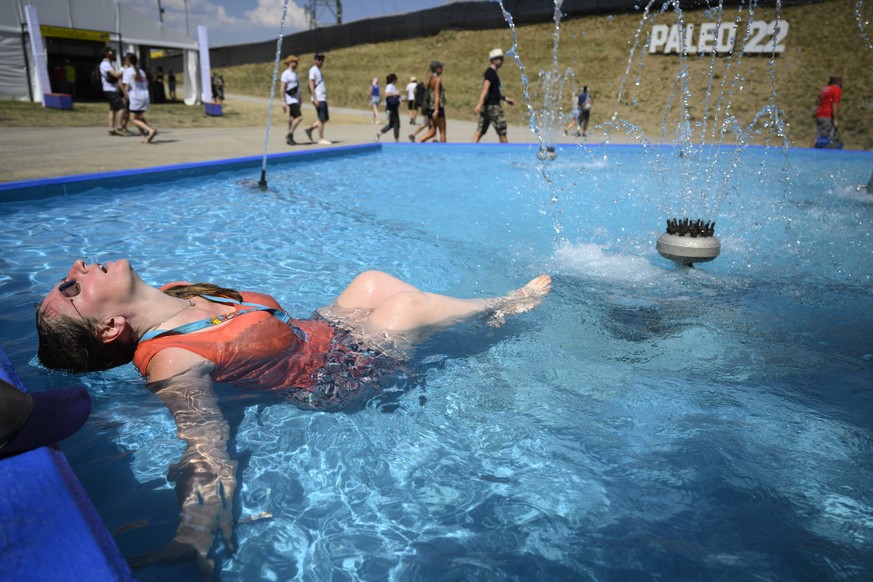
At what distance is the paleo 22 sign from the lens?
2247 centimetres

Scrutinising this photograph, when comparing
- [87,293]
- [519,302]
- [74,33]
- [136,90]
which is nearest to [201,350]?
[87,293]

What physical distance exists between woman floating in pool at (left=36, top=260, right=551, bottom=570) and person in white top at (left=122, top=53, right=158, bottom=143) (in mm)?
9465

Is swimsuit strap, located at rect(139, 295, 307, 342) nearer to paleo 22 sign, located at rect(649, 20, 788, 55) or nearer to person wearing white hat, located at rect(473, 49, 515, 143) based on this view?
person wearing white hat, located at rect(473, 49, 515, 143)

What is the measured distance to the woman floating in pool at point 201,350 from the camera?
1725 mm

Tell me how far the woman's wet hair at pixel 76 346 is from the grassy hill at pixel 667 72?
649 inches

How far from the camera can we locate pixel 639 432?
2188mm

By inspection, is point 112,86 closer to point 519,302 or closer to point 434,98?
point 434,98

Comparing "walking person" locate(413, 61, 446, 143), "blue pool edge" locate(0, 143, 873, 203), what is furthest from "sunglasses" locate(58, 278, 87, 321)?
"walking person" locate(413, 61, 446, 143)

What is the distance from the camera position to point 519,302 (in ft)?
10.5

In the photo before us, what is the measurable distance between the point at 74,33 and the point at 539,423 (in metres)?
22.3

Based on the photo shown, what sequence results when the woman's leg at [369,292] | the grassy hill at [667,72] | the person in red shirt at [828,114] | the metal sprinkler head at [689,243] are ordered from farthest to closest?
the grassy hill at [667,72] → the person in red shirt at [828,114] → the metal sprinkler head at [689,243] → the woman's leg at [369,292]

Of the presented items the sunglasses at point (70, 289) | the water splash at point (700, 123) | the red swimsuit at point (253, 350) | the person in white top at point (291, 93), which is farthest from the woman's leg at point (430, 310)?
the person in white top at point (291, 93)

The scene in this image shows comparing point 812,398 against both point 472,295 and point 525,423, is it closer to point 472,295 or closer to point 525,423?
point 525,423

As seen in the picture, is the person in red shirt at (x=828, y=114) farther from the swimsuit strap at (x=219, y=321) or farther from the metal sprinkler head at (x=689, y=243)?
the swimsuit strap at (x=219, y=321)
